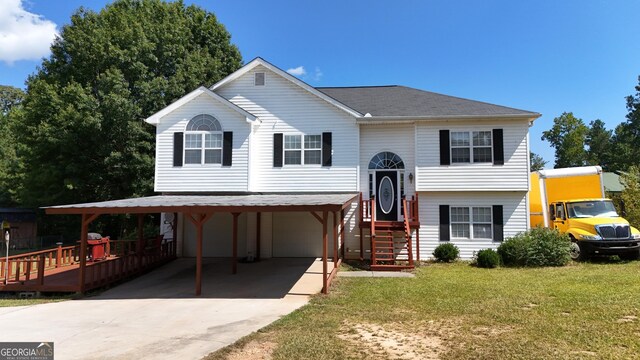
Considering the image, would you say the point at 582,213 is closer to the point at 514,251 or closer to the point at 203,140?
the point at 514,251

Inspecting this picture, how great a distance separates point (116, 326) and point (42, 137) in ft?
61.0

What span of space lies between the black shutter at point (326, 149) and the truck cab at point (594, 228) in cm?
952

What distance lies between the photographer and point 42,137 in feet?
69.2

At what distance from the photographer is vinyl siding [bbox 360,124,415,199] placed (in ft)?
51.3

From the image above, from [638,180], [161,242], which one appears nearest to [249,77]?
[161,242]

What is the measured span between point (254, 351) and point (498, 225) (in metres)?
12.2

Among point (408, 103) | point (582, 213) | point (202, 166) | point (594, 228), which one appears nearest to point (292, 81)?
point (202, 166)

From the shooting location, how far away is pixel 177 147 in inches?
598

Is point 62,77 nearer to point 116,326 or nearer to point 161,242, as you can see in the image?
point 161,242

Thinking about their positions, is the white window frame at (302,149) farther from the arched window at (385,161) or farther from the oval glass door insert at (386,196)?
the oval glass door insert at (386,196)

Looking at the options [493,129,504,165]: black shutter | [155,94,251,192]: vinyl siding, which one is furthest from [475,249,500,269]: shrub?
[155,94,251,192]: vinyl siding

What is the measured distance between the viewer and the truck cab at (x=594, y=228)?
13.4m

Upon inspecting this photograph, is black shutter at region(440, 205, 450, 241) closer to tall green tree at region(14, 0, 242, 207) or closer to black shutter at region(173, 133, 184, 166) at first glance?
black shutter at region(173, 133, 184, 166)

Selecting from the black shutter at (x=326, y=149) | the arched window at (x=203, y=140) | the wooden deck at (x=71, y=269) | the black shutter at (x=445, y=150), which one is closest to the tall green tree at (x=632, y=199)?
the black shutter at (x=445, y=150)
